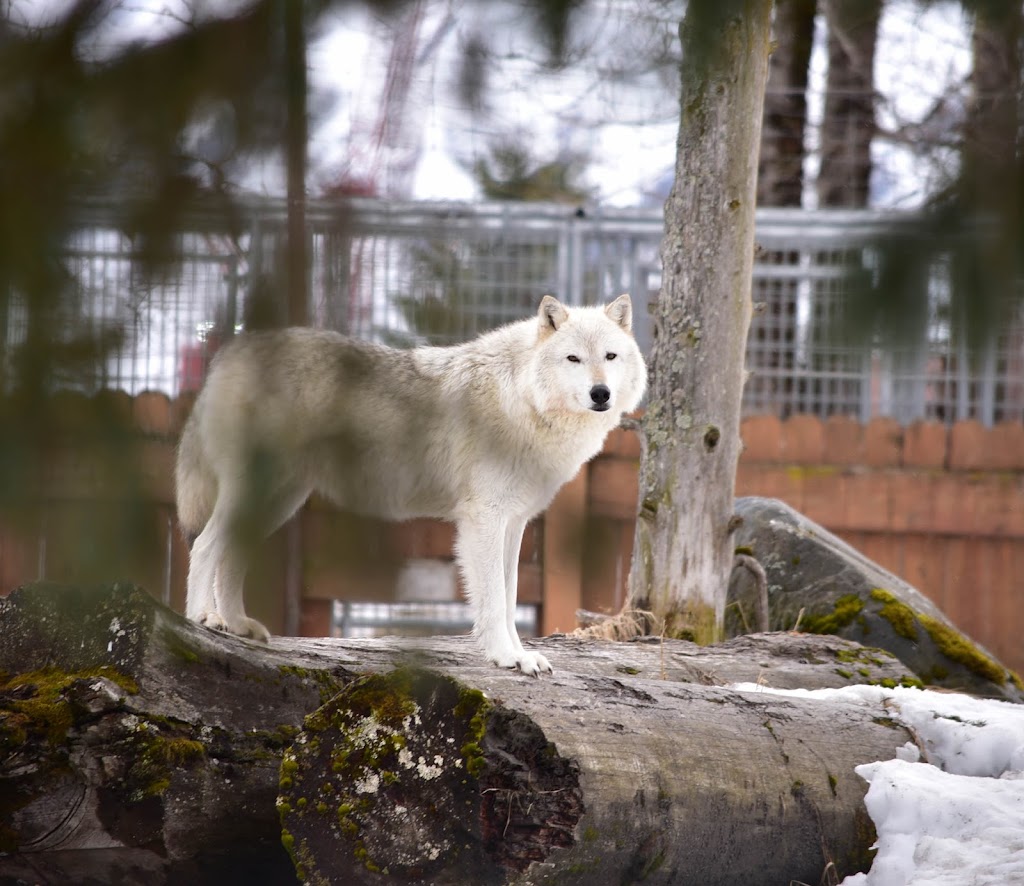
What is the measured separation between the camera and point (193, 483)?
277 centimetres

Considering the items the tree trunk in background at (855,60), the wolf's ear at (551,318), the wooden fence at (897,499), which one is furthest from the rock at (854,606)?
the tree trunk in background at (855,60)

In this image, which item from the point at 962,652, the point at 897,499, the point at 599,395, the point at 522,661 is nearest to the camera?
the point at 522,661

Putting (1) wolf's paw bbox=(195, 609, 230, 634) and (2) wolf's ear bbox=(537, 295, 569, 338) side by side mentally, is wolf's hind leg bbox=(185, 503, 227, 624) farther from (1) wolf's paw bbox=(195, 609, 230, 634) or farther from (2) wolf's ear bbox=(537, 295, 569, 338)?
(2) wolf's ear bbox=(537, 295, 569, 338)

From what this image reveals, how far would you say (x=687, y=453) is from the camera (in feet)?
16.6

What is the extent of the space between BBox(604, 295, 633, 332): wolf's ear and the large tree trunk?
167 cm

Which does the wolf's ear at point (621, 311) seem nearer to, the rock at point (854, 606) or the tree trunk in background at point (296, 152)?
the rock at point (854, 606)

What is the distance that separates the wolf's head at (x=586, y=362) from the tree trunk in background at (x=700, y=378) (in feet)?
2.60

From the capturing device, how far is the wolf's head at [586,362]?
3.92 m

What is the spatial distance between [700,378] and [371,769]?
9.75 ft

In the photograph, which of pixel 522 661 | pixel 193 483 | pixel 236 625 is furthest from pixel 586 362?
pixel 193 483

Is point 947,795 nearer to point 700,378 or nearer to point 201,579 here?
point 201,579

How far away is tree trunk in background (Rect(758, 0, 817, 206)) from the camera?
202 cm

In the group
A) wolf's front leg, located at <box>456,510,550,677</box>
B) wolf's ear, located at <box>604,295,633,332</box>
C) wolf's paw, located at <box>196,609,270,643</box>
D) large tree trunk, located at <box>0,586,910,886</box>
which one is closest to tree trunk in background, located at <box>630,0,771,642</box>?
wolf's ear, located at <box>604,295,633,332</box>

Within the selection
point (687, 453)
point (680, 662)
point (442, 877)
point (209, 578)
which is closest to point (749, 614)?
point (687, 453)
